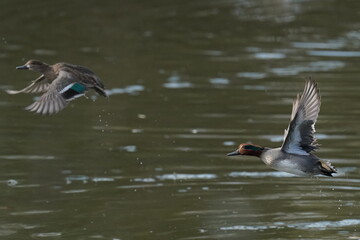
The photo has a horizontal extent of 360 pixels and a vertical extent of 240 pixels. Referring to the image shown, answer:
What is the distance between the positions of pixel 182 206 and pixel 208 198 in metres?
0.36

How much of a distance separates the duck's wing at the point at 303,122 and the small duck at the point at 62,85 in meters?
1.90

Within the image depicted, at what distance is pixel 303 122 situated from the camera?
9.28 metres

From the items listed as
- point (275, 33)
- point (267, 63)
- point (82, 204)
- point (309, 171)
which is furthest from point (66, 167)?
point (275, 33)

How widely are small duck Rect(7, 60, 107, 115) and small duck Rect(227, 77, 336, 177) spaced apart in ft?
6.19

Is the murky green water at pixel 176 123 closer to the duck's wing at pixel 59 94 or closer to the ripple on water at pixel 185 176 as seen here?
the ripple on water at pixel 185 176

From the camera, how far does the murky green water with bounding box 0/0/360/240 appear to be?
34.9 feet

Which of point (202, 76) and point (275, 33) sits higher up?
point (275, 33)

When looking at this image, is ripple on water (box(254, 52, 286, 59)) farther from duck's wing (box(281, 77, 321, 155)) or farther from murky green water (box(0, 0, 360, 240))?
duck's wing (box(281, 77, 321, 155))

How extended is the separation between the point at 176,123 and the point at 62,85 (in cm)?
463

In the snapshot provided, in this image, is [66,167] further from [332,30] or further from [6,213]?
[332,30]

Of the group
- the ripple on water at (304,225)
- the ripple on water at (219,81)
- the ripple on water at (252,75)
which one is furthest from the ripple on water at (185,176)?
the ripple on water at (252,75)

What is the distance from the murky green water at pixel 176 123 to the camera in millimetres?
10633

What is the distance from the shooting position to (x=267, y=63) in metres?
17.9

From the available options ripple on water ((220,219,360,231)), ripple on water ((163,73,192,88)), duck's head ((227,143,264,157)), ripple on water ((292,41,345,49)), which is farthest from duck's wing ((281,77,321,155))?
ripple on water ((292,41,345,49))
